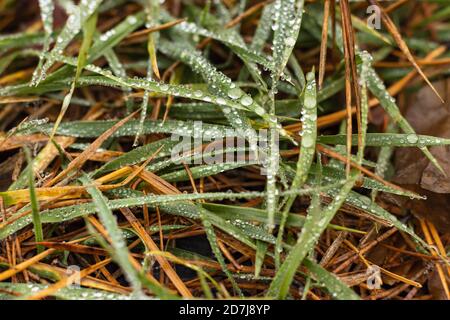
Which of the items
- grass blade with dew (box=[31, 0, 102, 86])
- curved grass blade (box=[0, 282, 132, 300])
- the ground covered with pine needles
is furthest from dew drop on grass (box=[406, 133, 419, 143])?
grass blade with dew (box=[31, 0, 102, 86])

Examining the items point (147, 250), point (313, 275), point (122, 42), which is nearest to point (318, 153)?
point (313, 275)

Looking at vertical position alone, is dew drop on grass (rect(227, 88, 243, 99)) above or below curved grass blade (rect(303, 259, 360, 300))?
above

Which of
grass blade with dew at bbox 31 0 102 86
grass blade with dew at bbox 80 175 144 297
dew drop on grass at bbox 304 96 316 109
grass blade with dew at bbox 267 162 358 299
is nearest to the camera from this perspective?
grass blade with dew at bbox 80 175 144 297

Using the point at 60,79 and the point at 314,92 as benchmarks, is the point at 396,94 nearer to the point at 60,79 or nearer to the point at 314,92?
the point at 314,92

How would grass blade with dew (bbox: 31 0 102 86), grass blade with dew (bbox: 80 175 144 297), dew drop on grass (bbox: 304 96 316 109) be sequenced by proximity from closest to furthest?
grass blade with dew (bbox: 80 175 144 297) → dew drop on grass (bbox: 304 96 316 109) → grass blade with dew (bbox: 31 0 102 86)

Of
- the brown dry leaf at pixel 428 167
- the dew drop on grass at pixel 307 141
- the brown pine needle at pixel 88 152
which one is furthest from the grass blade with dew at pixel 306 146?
the brown pine needle at pixel 88 152

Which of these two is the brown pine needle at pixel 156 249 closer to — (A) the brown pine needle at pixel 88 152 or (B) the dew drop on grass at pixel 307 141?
(A) the brown pine needle at pixel 88 152

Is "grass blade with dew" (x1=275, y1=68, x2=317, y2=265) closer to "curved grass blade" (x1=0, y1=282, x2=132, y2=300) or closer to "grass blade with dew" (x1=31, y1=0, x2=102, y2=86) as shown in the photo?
"curved grass blade" (x1=0, y1=282, x2=132, y2=300)

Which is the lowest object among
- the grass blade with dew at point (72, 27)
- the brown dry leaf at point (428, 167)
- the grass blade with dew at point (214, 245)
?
the grass blade with dew at point (214, 245)
